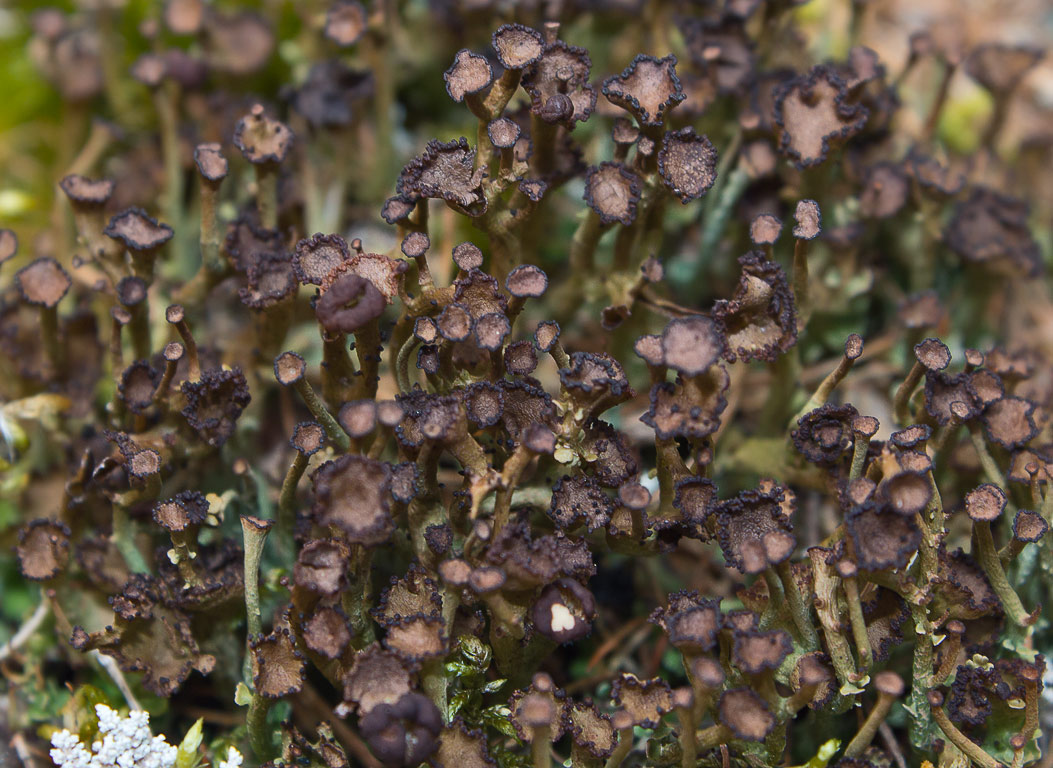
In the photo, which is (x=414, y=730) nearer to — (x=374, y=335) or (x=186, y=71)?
(x=374, y=335)

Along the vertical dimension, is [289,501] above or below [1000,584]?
below

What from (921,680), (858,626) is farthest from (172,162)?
(921,680)

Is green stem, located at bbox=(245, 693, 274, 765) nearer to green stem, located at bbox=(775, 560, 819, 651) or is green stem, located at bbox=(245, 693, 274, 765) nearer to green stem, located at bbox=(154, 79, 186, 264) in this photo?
green stem, located at bbox=(775, 560, 819, 651)

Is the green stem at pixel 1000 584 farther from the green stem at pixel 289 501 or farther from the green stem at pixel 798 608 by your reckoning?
the green stem at pixel 289 501

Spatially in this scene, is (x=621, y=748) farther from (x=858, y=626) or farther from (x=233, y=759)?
(x=233, y=759)

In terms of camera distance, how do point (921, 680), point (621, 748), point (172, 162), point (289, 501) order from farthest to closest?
1. point (172, 162)
2. point (289, 501)
3. point (921, 680)
4. point (621, 748)

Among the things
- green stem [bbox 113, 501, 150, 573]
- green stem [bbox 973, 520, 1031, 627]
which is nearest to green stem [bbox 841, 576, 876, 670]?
green stem [bbox 973, 520, 1031, 627]

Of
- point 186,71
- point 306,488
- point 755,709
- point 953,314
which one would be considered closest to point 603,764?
point 755,709

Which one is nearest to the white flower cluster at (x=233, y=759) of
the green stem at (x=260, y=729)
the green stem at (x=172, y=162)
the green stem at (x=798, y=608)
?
the green stem at (x=260, y=729)
